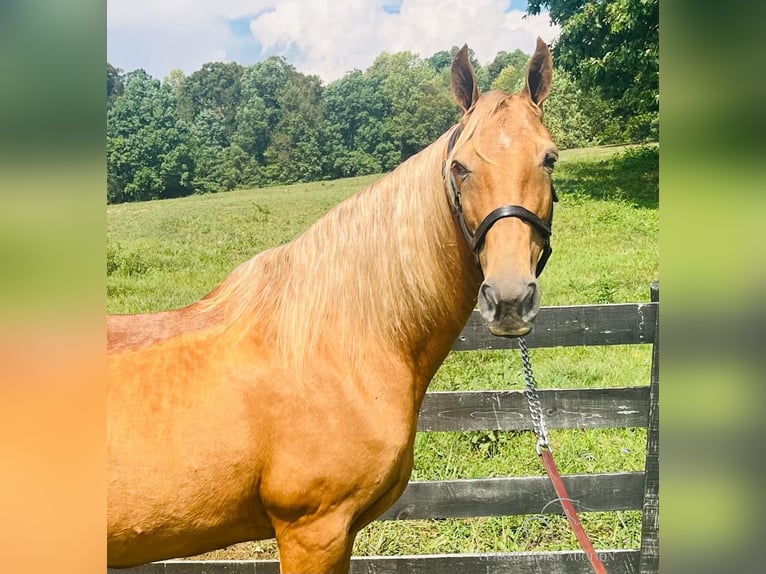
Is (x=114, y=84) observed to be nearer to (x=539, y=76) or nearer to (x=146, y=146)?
(x=146, y=146)

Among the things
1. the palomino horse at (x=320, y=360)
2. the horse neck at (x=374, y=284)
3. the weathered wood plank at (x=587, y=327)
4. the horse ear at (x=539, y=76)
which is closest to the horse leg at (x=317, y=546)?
the palomino horse at (x=320, y=360)

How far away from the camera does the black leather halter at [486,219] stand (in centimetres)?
142

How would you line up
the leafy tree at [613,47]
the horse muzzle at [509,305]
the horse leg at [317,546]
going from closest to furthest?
the horse muzzle at [509,305] → the horse leg at [317,546] → the leafy tree at [613,47]

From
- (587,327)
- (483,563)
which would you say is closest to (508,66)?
(587,327)

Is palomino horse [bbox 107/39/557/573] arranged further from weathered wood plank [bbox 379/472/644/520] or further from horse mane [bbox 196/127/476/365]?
weathered wood plank [bbox 379/472/644/520]

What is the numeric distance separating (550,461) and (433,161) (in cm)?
95

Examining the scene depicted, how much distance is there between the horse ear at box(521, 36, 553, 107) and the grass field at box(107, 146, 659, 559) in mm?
1129

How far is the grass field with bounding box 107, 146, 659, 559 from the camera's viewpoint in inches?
107

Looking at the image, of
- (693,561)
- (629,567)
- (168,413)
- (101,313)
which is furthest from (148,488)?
(629,567)

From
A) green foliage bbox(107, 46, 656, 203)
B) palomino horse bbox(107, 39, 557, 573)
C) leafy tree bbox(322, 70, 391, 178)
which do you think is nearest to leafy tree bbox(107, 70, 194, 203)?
green foliage bbox(107, 46, 656, 203)

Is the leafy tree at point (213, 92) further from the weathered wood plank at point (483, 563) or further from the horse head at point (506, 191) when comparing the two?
the weathered wood plank at point (483, 563)

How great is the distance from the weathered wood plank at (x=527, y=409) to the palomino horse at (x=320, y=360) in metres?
0.79

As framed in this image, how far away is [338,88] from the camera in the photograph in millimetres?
2768

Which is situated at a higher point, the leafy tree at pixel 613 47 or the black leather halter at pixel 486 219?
the leafy tree at pixel 613 47
